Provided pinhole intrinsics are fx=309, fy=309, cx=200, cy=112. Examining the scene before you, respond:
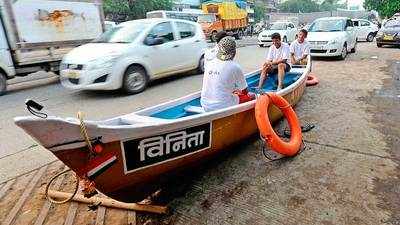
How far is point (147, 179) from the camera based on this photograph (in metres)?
3.00

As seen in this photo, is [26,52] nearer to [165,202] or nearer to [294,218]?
[165,202]

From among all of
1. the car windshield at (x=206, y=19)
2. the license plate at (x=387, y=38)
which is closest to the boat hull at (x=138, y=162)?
the license plate at (x=387, y=38)

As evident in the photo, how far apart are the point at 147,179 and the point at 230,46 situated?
185 cm

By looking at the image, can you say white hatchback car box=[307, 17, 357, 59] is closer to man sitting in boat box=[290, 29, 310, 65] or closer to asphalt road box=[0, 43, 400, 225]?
man sitting in boat box=[290, 29, 310, 65]

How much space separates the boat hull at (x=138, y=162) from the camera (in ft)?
8.32

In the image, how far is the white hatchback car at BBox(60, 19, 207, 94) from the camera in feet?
22.3

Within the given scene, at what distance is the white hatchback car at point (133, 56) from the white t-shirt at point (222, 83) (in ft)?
11.9

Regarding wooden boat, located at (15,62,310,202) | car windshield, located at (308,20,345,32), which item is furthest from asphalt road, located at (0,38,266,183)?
car windshield, located at (308,20,345,32)

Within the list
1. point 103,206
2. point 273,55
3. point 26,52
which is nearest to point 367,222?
point 103,206

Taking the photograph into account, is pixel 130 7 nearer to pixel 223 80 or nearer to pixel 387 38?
pixel 387 38

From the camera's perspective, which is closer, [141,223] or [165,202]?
[141,223]

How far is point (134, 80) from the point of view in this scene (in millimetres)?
7457

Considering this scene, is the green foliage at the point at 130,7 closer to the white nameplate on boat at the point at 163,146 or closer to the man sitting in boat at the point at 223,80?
the man sitting in boat at the point at 223,80

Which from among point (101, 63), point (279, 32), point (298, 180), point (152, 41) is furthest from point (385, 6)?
point (298, 180)
